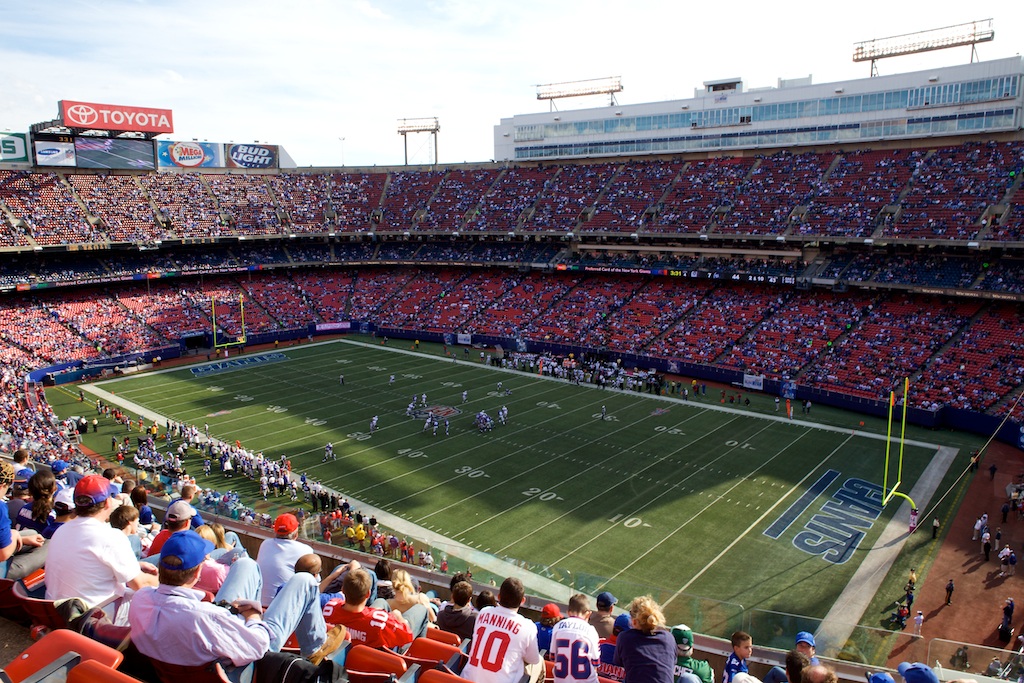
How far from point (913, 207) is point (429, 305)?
3461cm

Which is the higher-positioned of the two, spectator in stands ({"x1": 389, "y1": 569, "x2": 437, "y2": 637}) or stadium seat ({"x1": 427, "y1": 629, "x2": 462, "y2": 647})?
spectator in stands ({"x1": 389, "y1": 569, "x2": 437, "y2": 637})

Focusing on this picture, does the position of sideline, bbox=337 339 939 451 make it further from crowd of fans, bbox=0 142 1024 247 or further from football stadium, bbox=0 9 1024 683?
crowd of fans, bbox=0 142 1024 247

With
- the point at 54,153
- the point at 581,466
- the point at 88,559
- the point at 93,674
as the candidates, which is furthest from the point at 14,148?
the point at 93,674

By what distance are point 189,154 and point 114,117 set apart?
24.2ft

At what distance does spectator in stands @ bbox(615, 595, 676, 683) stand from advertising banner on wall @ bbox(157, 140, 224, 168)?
213 feet

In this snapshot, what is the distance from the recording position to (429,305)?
56188 mm

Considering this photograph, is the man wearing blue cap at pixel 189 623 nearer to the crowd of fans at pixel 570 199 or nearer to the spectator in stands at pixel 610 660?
the spectator in stands at pixel 610 660

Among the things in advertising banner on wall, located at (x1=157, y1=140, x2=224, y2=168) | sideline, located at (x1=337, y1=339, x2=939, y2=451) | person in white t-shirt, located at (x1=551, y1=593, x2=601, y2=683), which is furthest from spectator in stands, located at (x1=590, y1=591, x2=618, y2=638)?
advertising banner on wall, located at (x1=157, y1=140, x2=224, y2=168)

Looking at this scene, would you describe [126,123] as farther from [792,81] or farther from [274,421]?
[792,81]

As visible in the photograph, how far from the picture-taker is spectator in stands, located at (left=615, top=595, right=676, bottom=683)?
4.99 metres

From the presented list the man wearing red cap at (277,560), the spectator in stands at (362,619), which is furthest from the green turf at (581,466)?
the man wearing red cap at (277,560)

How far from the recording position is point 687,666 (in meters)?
6.06

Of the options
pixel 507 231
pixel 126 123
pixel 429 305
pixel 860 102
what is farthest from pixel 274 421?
pixel 860 102

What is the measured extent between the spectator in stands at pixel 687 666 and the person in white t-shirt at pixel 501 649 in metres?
1.26
